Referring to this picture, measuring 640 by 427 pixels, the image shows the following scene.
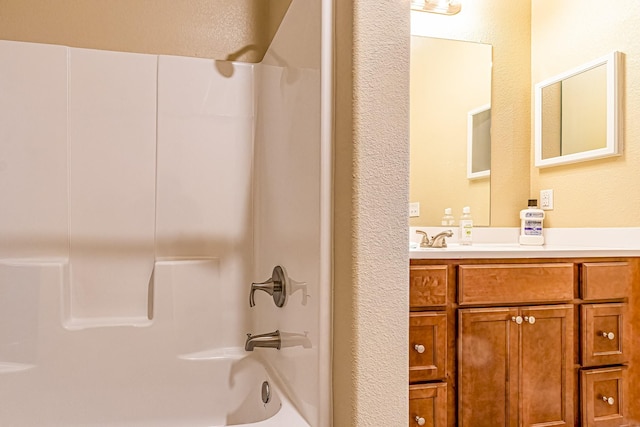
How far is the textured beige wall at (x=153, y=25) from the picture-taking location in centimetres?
164

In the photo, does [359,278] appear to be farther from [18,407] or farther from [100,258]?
[18,407]

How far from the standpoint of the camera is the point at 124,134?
167 centimetres

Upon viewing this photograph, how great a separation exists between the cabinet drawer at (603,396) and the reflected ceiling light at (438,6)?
70.3 inches

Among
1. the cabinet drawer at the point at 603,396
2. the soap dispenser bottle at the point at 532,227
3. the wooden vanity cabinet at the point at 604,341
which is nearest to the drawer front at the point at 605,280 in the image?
the wooden vanity cabinet at the point at 604,341

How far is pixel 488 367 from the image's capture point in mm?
1690

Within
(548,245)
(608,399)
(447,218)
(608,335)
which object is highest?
(447,218)

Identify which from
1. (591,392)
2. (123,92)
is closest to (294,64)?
(123,92)

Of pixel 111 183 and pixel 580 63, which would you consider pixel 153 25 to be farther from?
pixel 580 63

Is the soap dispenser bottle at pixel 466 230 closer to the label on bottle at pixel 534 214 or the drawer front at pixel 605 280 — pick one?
the label on bottle at pixel 534 214

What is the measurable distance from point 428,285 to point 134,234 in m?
1.07

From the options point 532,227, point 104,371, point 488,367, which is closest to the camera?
point 104,371

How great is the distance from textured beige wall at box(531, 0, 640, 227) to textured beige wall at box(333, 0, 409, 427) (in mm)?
1712

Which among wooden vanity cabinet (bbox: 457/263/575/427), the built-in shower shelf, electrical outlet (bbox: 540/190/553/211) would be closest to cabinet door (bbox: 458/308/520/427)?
wooden vanity cabinet (bbox: 457/263/575/427)

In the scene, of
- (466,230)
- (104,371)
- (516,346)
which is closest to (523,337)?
(516,346)
